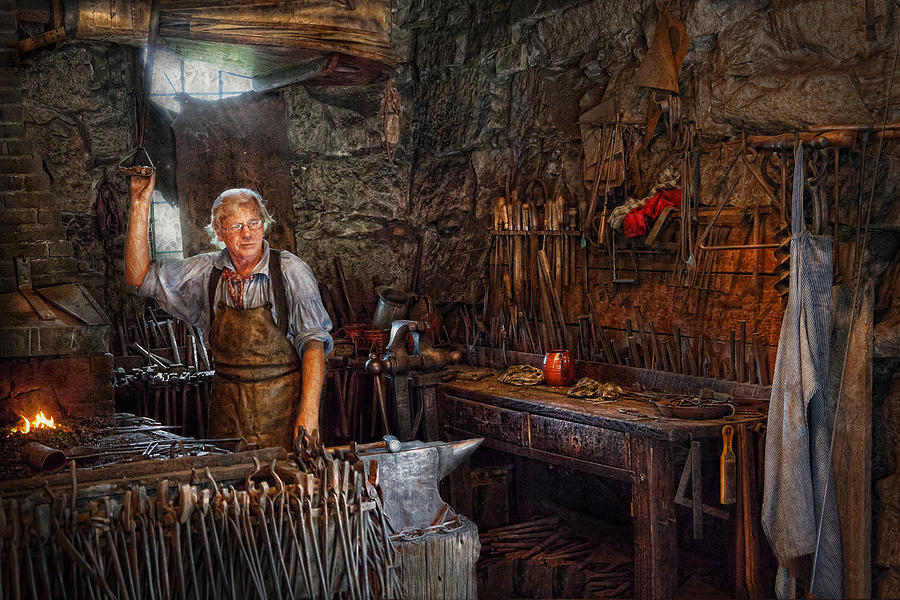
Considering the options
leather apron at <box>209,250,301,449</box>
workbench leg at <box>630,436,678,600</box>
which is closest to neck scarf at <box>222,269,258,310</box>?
leather apron at <box>209,250,301,449</box>

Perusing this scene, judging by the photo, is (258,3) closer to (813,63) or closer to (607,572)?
(813,63)

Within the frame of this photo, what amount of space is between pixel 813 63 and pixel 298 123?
4.30 meters

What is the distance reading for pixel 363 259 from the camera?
8242 mm

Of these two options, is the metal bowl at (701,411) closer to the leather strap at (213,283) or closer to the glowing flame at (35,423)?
the leather strap at (213,283)

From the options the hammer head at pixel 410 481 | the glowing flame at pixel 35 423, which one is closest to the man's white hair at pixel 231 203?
the glowing flame at pixel 35 423

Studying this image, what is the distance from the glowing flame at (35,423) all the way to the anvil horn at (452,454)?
200 cm

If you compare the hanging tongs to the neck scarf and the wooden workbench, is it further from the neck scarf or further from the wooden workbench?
the wooden workbench

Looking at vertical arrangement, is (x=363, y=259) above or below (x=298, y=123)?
below

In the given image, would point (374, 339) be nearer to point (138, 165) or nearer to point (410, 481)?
point (138, 165)

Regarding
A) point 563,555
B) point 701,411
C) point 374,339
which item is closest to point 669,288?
point 701,411

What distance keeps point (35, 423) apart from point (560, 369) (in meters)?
3.39

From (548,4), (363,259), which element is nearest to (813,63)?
(548,4)

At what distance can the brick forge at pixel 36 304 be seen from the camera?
4746 mm

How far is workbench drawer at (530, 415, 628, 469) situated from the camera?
5.43 meters
